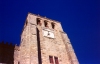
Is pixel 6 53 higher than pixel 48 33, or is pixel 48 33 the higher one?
pixel 48 33

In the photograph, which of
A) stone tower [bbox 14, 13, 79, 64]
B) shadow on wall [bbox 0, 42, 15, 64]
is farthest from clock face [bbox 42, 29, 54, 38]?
shadow on wall [bbox 0, 42, 15, 64]

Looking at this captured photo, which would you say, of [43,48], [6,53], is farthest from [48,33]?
[6,53]

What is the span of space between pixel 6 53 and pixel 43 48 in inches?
180

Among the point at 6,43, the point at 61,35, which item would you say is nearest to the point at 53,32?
the point at 61,35

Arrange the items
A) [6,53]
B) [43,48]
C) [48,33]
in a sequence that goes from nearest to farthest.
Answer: [43,48] < [6,53] < [48,33]

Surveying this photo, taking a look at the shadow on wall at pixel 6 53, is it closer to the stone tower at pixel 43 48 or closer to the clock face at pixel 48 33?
the stone tower at pixel 43 48

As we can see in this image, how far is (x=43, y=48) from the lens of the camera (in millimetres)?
15492

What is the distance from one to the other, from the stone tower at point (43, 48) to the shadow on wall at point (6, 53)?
1.59 feet

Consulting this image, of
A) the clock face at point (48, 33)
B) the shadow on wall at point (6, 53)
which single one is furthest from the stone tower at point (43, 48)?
the shadow on wall at point (6, 53)

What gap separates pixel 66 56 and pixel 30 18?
24.6 ft

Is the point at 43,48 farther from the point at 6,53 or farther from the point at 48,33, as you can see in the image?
the point at 6,53

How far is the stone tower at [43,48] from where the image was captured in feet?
45.3

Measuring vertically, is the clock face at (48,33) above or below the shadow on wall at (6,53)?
above

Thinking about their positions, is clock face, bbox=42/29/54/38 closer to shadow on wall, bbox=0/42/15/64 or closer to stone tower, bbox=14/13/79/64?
stone tower, bbox=14/13/79/64
